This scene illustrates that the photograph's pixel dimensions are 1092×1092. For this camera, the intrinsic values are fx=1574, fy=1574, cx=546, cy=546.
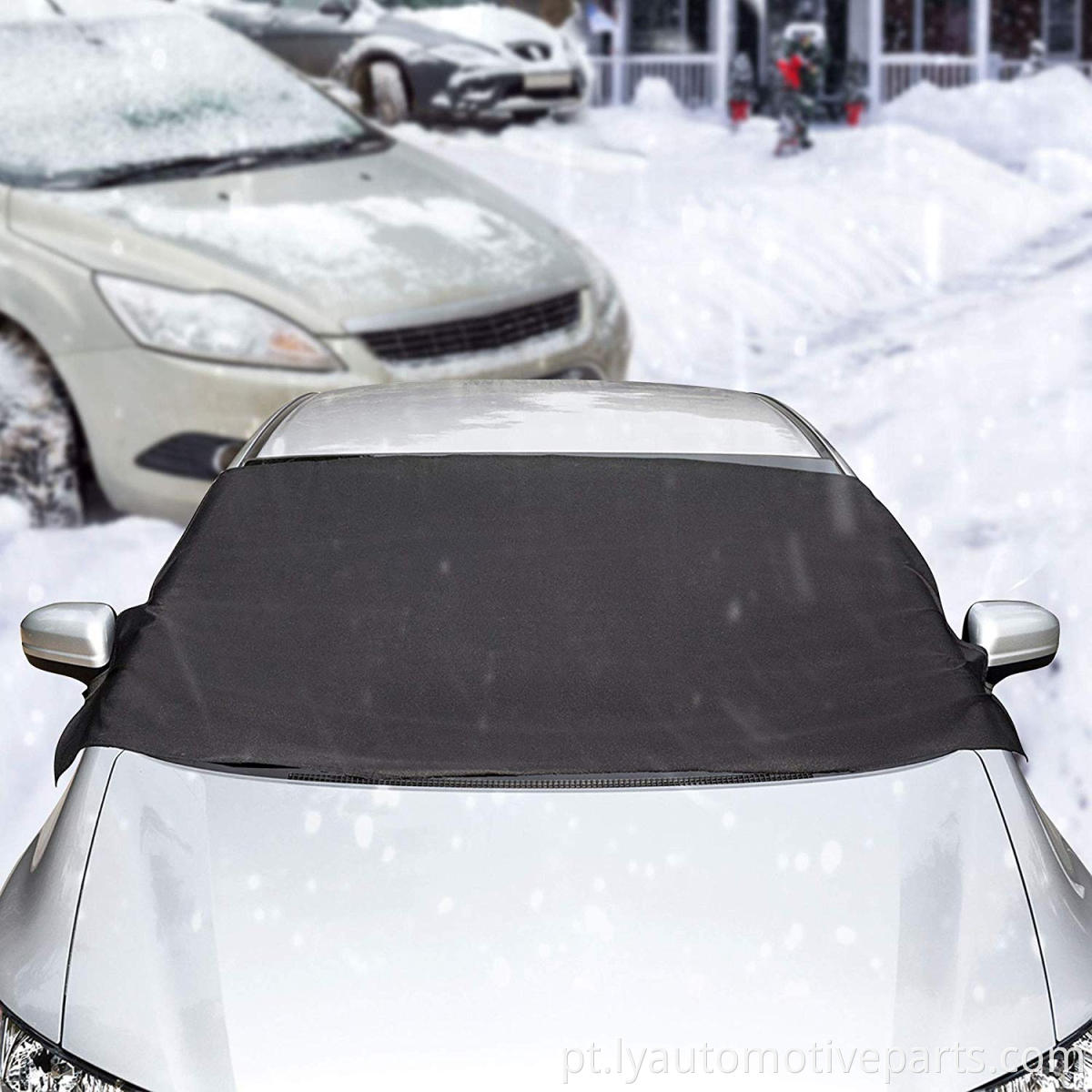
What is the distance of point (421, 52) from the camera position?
12977mm

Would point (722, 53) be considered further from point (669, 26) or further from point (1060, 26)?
point (1060, 26)

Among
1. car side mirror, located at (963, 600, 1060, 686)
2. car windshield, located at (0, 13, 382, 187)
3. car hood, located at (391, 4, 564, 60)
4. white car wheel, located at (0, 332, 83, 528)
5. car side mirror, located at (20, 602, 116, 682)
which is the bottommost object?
white car wheel, located at (0, 332, 83, 528)

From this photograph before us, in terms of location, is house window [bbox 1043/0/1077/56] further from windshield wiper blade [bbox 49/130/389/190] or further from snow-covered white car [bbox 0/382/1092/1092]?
snow-covered white car [bbox 0/382/1092/1092]

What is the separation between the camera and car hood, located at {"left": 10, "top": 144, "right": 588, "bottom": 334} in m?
5.79

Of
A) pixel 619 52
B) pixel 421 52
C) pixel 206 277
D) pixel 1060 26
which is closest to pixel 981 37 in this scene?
pixel 1060 26

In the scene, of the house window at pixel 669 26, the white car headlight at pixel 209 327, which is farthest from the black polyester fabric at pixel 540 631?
the house window at pixel 669 26

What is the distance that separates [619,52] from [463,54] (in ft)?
33.3

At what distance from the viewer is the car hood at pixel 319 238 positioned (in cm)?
579

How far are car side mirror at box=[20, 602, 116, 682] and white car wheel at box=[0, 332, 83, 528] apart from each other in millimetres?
3286

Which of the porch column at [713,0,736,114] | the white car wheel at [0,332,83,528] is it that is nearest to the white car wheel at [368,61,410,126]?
the white car wheel at [0,332,83,528]

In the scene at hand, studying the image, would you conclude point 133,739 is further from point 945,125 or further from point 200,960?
point 945,125

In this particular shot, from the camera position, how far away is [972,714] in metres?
2.50

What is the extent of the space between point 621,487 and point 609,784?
87cm

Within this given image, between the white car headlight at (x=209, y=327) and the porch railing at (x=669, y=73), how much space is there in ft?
57.3
